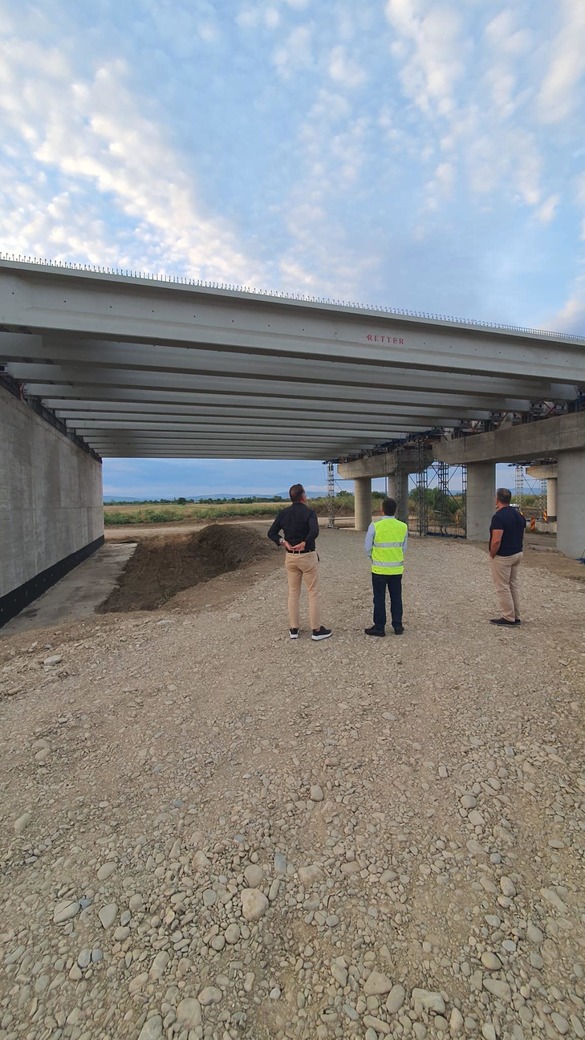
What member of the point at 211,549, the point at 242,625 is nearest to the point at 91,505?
the point at 211,549

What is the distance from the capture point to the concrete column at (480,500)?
66.7 feet

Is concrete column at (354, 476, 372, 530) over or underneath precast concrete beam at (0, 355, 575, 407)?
underneath

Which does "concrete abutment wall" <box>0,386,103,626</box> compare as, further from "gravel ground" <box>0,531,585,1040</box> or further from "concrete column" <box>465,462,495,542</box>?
"concrete column" <box>465,462,495,542</box>

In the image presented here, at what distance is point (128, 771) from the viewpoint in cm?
295

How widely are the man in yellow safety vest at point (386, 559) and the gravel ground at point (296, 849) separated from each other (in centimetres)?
73

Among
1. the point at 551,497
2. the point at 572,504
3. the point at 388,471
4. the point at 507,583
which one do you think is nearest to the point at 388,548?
the point at 507,583

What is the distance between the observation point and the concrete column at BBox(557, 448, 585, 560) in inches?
629

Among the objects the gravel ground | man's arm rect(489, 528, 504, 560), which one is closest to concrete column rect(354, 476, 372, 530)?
man's arm rect(489, 528, 504, 560)

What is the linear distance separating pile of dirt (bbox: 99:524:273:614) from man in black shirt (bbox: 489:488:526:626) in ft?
25.7

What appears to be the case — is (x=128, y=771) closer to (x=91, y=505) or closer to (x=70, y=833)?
(x=70, y=833)

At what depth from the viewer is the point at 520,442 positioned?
1762 cm

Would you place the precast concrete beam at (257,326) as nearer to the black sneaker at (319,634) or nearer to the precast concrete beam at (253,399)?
the precast concrete beam at (253,399)

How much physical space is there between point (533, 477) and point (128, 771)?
37797 millimetres

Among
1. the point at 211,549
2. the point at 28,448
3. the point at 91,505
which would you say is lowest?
the point at 211,549
